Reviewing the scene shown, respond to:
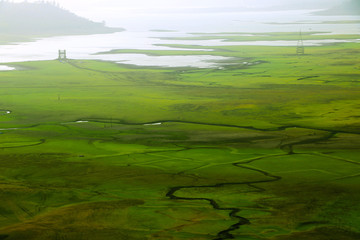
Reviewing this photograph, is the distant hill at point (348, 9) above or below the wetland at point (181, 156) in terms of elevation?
above

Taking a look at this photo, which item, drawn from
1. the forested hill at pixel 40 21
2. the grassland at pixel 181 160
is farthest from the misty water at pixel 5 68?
the forested hill at pixel 40 21

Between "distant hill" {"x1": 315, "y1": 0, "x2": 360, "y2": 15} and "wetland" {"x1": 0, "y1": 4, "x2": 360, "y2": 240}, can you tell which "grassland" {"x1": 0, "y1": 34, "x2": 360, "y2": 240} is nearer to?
"wetland" {"x1": 0, "y1": 4, "x2": 360, "y2": 240}

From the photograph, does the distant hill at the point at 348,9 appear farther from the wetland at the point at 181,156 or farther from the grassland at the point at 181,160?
the grassland at the point at 181,160

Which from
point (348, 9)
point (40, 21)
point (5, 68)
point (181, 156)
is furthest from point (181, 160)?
point (348, 9)

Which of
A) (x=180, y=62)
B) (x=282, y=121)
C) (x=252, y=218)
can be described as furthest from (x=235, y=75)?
(x=252, y=218)

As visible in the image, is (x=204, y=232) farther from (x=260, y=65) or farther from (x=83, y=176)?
(x=260, y=65)

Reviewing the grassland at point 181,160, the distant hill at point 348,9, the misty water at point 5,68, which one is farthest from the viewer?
the distant hill at point 348,9
